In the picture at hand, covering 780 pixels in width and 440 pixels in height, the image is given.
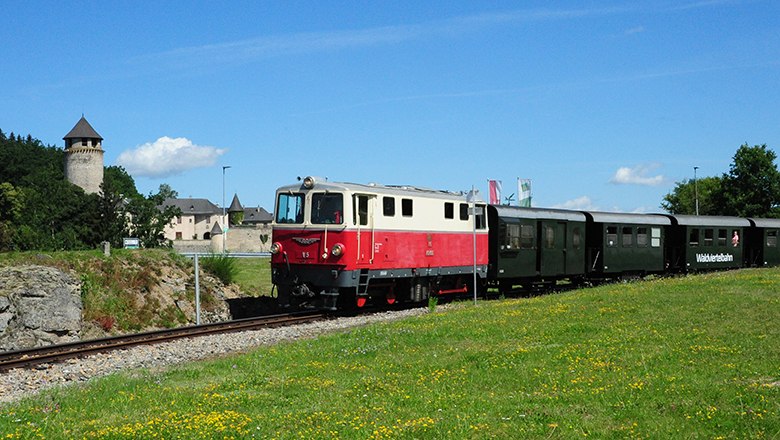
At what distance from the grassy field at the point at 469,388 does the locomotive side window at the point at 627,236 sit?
16451 mm

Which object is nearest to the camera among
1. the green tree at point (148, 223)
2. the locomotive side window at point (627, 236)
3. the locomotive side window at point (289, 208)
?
the locomotive side window at point (289, 208)

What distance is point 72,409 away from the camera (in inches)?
432

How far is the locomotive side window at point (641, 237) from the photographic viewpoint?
35.3 metres

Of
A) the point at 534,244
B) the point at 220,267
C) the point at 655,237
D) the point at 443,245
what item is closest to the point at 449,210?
the point at 443,245

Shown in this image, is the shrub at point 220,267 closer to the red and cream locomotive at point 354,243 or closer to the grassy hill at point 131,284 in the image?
the grassy hill at point 131,284

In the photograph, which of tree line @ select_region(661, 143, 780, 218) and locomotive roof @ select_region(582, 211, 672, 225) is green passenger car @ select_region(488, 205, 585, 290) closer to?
locomotive roof @ select_region(582, 211, 672, 225)

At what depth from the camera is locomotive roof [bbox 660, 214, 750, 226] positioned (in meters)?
37.2

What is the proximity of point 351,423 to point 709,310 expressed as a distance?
40.3 ft

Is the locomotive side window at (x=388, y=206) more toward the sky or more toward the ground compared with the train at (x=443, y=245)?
more toward the sky

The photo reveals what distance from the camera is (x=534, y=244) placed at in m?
30.4

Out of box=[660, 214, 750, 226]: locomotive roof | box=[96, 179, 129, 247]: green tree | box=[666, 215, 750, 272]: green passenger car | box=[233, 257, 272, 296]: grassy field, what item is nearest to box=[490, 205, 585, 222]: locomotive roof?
box=[660, 214, 750, 226]: locomotive roof

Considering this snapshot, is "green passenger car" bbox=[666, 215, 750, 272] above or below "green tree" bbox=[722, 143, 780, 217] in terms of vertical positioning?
below

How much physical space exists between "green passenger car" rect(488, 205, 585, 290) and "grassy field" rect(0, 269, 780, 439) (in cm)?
1087

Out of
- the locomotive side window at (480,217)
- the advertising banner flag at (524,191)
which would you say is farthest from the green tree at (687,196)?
the locomotive side window at (480,217)
